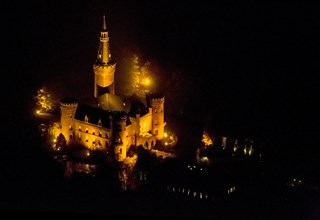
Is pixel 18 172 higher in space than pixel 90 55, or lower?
lower

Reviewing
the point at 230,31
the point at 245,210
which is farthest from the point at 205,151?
the point at 230,31

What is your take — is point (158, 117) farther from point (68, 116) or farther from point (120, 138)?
point (68, 116)

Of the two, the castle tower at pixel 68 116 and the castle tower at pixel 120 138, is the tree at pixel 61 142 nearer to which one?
the castle tower at pixel 68 116

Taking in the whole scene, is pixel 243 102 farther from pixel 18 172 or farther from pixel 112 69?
pixel 18 172

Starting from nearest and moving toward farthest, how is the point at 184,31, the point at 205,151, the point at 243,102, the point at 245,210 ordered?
the point at 245,210, the point at 205,151, the point at 243,102, the point at 184,31

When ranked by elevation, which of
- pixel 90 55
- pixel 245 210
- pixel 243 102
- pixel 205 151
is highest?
pixel 90 55

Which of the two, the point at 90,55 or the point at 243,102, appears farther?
the point at 90,55

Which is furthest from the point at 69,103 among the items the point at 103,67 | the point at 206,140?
the point at 206,140

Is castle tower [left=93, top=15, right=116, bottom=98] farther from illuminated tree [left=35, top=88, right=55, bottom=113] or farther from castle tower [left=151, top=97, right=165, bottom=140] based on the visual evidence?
illuminated tree [left=35, top=88, right=55, bottom=113]

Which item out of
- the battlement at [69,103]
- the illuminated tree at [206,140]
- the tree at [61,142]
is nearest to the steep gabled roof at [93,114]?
the battlement at [69,103]
